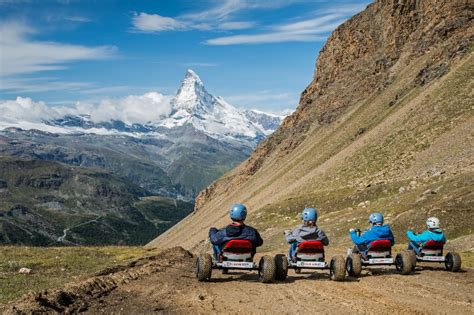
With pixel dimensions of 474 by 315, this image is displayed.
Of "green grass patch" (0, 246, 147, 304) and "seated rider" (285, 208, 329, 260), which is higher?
"seated rider" (285, 208, 329, 260)

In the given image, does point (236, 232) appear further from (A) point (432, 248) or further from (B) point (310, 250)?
(A) point (432, 248)

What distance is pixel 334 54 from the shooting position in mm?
153125

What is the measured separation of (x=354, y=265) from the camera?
1866cm

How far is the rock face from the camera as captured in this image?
10181 centimetres

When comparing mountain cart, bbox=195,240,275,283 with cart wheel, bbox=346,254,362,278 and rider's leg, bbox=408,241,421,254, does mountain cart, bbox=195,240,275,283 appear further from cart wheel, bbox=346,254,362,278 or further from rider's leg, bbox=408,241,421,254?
rider's leg, bbox=408,241,421,254

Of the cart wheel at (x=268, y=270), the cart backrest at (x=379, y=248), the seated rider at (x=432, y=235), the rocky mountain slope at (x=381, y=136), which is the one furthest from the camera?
the rocky mountain slope at (x=381, y=136)

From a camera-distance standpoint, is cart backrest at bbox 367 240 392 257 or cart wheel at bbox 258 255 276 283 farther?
cart backrest at bbox 367 240 392 257

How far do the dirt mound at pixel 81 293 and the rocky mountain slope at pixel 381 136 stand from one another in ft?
67.3

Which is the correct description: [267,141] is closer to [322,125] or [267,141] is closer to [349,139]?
[322,125]

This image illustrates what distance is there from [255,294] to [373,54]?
129915mm

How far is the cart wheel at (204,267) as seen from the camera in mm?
17359

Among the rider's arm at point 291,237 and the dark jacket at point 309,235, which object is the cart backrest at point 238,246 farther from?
the dark jacket at point 309,235

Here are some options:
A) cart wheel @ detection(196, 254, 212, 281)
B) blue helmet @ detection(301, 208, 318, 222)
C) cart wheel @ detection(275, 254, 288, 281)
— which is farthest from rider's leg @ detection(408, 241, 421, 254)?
cart wheel @ detection(196, 254, 212, 281)

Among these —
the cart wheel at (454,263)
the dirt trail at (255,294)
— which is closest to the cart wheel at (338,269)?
the dirt trail at (255,294)
